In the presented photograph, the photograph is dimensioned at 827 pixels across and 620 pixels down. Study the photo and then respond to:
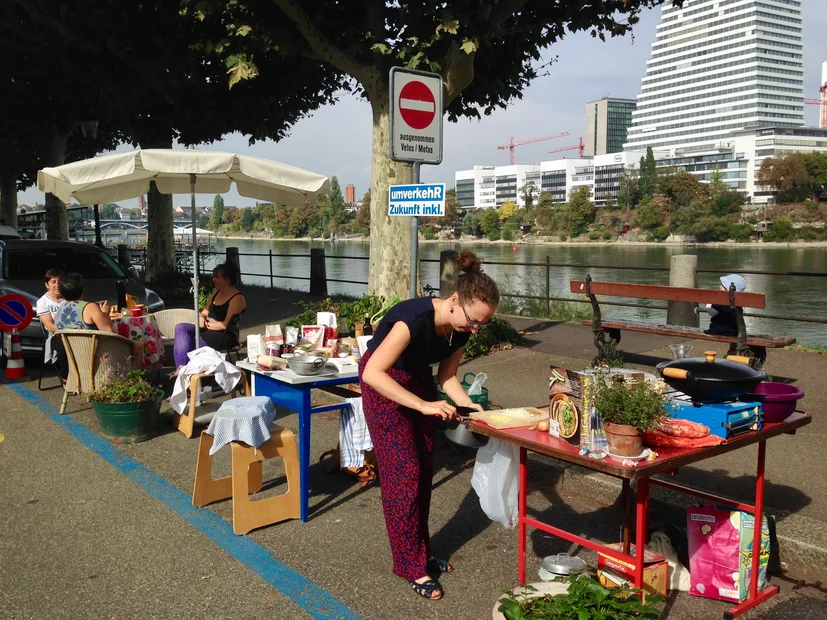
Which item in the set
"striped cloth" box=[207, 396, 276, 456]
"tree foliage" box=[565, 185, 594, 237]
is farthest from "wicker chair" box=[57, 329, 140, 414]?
"tree foliage" box=[565, 185, 594, 237]

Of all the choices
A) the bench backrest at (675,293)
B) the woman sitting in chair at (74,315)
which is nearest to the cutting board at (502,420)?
the bench backrest at (675,293)

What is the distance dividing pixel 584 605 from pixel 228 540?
85.9 inches

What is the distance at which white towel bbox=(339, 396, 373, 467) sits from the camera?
5031 millimetres

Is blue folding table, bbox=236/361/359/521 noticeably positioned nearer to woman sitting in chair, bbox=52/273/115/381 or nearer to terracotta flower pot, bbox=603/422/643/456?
terracotta flower pot, bbox=603/422/643/456

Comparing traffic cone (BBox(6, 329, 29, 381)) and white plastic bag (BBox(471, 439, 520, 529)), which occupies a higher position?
white plastic bag (BBox(471, 439, 520, 529))

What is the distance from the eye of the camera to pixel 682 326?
9164 millimetres

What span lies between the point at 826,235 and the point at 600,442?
267 feet

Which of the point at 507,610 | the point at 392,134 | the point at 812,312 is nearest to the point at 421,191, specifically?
the point at 392,134

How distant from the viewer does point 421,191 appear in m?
5.99

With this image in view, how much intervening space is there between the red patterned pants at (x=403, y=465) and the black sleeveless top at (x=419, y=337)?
65 mm

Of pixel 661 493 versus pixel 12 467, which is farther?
pixel 12 467

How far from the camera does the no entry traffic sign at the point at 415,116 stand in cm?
614

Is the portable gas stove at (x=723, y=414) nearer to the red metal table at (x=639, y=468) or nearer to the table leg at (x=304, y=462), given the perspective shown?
the red metal table at (x=639, y=468)

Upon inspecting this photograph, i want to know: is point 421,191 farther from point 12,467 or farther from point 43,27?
point 43,27
